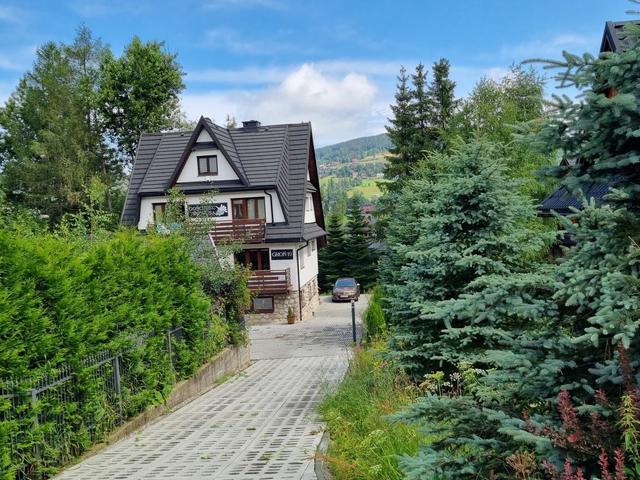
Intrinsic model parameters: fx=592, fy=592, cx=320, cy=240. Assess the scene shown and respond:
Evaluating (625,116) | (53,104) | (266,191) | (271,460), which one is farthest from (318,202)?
(625,116)

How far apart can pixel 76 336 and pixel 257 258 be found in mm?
24674

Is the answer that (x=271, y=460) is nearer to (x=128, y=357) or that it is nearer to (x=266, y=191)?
(x=128, y=357)

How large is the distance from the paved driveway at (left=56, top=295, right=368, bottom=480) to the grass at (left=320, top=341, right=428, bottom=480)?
0.44 meters

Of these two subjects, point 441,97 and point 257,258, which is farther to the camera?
point 441,97

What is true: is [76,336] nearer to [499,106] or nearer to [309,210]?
[499,106]

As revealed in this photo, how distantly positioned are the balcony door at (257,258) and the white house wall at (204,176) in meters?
4.17

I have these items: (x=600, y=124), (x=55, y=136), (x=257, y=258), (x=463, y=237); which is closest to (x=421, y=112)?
(x=257, y=258)

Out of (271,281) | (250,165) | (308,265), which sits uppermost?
(250,165)

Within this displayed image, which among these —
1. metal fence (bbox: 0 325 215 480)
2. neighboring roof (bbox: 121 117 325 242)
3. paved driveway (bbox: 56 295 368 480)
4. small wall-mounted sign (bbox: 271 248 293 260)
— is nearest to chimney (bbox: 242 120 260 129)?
neighboring roof (bbox: 121 117 325 242)

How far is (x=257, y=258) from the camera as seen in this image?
32.8 meters

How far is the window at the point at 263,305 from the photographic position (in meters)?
32.3

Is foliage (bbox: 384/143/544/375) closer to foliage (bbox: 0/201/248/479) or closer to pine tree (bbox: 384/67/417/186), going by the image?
foliage (bbox: 0/201/248/479)

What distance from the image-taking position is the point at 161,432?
31.7 ft

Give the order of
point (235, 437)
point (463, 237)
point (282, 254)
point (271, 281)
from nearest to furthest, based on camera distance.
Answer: point (235, 437)
point (463, 237)
point (271, 281)
point (282, 254)
